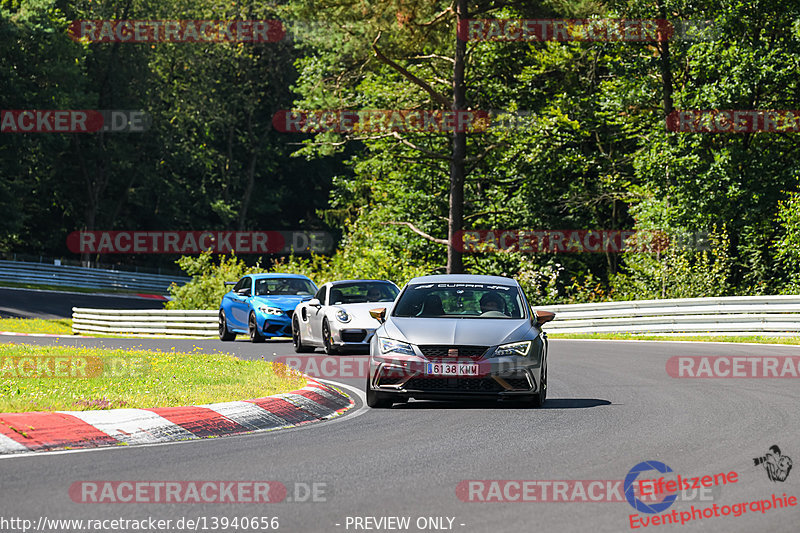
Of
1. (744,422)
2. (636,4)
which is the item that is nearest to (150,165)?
(636,4)

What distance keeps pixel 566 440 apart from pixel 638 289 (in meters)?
24.5

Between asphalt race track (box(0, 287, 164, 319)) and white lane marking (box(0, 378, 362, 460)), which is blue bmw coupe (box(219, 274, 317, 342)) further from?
asphalt race track (box(0, 287, 164, 319))

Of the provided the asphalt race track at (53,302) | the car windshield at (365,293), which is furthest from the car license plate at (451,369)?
the asphalt race track at (53,302)

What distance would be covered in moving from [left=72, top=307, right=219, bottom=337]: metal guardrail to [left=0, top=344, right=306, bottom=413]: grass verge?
12635 mm

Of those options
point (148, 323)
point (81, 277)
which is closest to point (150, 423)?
point (148, 323)

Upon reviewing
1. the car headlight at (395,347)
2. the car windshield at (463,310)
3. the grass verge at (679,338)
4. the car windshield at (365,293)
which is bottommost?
the grass verge at (679,338)

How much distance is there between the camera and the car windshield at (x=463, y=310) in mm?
13062

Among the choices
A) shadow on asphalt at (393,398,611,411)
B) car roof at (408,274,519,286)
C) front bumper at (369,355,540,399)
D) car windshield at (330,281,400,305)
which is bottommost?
shadow on asphalt at (393,398,611,411)

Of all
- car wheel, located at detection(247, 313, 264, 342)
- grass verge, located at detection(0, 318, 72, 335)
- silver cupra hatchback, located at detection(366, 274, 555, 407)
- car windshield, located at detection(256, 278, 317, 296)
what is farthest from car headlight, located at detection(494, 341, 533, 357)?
grass verge, located at detection(0, 318, 72, 335)

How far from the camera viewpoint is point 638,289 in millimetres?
33344

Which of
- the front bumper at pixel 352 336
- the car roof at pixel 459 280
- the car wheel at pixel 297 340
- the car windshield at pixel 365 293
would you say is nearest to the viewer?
the car roof at pixel 459 280

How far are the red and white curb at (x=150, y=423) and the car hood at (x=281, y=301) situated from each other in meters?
12.9

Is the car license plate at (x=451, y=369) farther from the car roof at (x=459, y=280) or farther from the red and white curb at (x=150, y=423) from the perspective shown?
the car roof at (x=459, y=280)

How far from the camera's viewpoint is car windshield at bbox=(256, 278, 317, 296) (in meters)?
25.8
